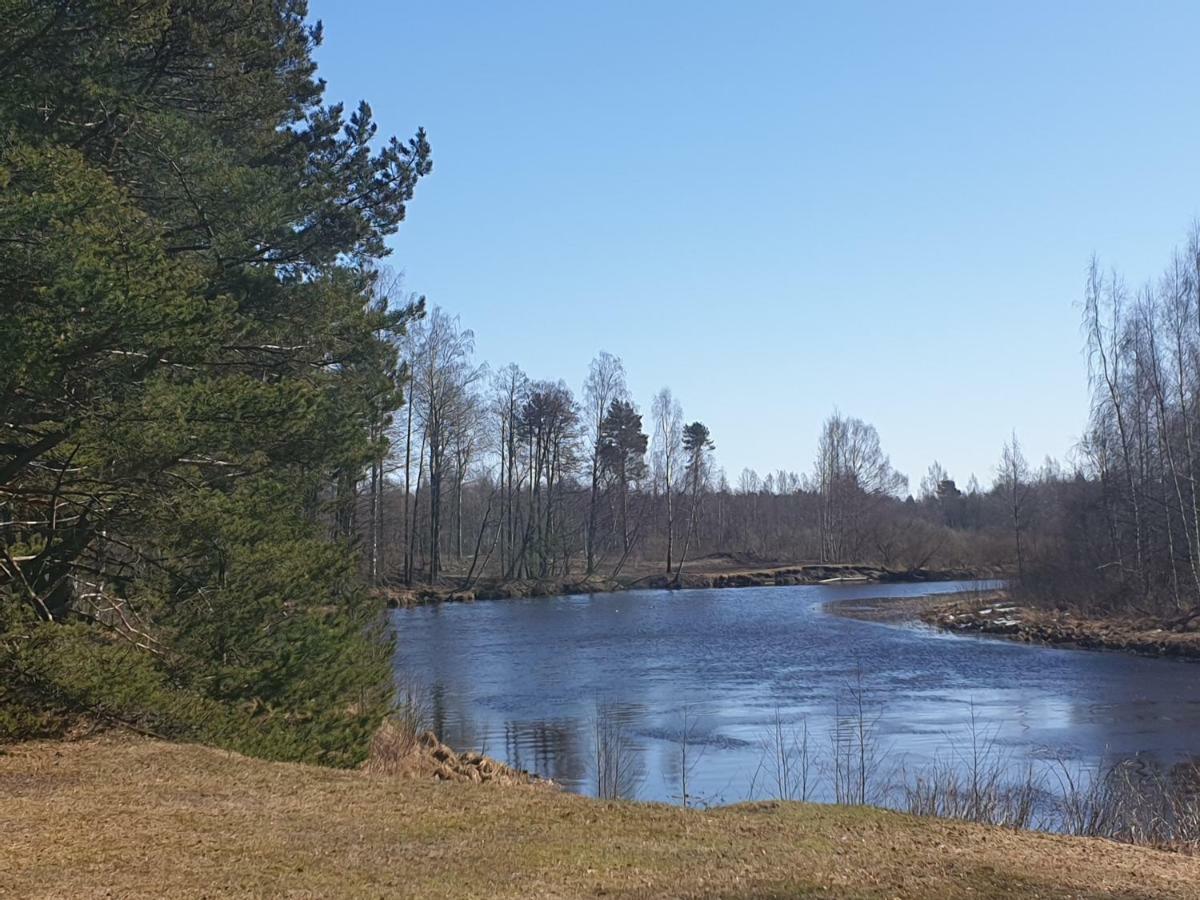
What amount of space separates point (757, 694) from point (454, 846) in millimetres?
16887

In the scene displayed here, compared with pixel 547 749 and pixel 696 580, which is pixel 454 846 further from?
pixel 696 580

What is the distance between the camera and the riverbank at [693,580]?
54438 mm

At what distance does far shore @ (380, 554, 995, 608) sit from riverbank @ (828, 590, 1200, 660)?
16262 millimetres

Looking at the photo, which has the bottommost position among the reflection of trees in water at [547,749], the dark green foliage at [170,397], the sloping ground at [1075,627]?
the reflection of trees in water at [547,749]

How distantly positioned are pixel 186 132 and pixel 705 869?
9.99 meters

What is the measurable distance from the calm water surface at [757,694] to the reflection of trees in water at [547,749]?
0.17ft

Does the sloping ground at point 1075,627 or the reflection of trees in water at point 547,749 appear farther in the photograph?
the sloping ground at point 1075,627

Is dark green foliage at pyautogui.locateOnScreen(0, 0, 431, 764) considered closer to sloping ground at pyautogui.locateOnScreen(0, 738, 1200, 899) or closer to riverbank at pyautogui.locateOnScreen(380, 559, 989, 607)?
sloping ground at pyautogui.locateOnScreen(0, 738, 1200, 899)

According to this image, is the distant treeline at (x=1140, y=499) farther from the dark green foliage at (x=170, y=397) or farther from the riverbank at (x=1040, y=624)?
the dark green foliage at (x=170, y=397)

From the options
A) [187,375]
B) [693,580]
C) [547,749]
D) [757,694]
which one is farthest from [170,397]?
[693,580]

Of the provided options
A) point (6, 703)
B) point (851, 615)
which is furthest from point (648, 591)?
point (6, 703)

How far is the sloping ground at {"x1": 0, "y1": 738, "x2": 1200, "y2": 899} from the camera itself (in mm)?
6805

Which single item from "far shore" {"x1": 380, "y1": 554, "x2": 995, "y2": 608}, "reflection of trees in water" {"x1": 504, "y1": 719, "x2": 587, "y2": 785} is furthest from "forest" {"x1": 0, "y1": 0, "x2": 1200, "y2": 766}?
"far shore" {"x1": 380, "y1": 554, "x2": 995, "y2": 608}

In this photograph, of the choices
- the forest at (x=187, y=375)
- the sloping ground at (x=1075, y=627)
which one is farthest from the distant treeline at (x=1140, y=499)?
the forest at (x=187, y=375)
